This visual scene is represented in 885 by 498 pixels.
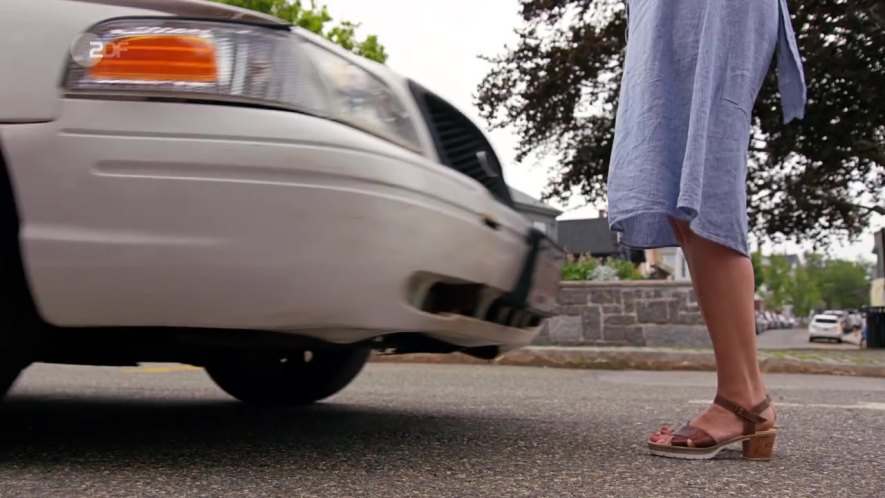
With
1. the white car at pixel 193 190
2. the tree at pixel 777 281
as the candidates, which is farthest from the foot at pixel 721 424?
the tree at pixel 777 281

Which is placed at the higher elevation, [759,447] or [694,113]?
[694,113]

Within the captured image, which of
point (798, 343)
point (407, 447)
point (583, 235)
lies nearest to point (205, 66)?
point (407, 447)

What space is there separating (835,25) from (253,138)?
441 inches

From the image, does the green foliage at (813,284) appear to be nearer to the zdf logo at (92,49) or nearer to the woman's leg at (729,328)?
the woman's leg at (729,328)

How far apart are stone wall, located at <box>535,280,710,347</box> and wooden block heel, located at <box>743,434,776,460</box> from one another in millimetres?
7319

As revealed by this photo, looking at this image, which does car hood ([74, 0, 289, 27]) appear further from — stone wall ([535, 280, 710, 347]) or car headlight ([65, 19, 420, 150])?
stone wall ([535, 280, 710, 347])

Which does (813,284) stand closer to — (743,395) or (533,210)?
(533,210)

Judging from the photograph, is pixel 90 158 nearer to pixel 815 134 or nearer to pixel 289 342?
pixel 289 342

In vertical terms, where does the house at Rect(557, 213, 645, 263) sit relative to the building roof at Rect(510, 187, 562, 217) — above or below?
above

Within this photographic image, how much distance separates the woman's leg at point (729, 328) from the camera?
216cm

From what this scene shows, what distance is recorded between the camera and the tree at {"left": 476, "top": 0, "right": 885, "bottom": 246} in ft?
37.3

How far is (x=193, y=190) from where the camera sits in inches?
72.9

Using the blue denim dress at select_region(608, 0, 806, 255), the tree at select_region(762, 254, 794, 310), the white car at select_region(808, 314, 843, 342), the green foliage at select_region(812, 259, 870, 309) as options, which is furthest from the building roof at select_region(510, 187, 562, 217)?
the green foliage at select_region(812, 259, 870, 309)

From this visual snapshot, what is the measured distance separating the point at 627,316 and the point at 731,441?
753 cm
